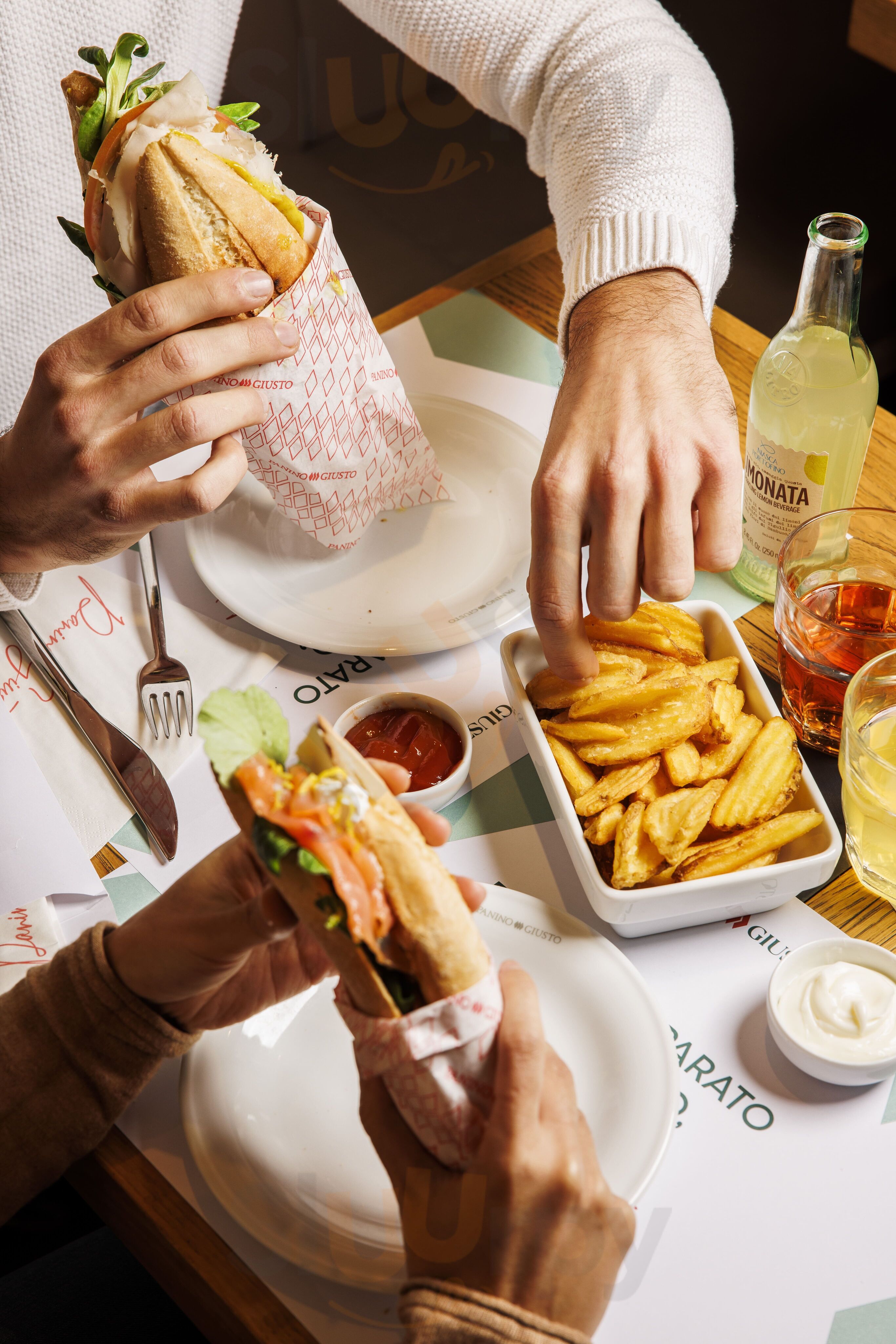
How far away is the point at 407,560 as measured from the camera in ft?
4.27

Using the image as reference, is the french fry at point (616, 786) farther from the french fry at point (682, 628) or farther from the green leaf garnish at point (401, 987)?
the green leaf garnish at point (401, 987)

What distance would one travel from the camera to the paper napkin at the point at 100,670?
3.52ft

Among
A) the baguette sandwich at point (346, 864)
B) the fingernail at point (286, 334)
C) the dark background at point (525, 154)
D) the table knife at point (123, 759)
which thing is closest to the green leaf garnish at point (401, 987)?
the baguette sandwich at point (346, 864)

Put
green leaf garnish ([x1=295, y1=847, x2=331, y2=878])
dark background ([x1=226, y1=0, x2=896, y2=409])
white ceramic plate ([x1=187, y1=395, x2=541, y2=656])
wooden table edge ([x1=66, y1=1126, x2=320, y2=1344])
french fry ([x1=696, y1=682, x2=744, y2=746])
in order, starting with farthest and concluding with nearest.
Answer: dark background ([x1=226, y1=0, x2=896, y2=409])
white ceramic plate ([x1=187, y1=395, x2=541, y2=656])
french fry ([x1=696, y1=682, x2=744, y2=746])
wooden table edge ([x1=66, y1=1126, x2=320, y2=1344])
green leaf garnish ([x1=295, y1=847, x2=331, y2=878])

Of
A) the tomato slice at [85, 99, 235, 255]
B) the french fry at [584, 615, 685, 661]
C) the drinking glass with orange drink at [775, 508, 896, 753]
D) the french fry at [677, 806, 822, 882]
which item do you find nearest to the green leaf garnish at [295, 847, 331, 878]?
the french fry at [677, 806, 822, 882]

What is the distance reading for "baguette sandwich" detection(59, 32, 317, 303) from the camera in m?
0.96

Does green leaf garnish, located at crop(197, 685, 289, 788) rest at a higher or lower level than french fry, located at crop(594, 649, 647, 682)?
higher

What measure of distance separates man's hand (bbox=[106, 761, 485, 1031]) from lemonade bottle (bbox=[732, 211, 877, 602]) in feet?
1.93

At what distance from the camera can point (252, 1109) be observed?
83 centimetres

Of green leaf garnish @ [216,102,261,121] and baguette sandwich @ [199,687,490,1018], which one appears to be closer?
baguette sandwich @ [199,687,490,1018]

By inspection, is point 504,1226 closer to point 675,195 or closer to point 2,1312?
point 2,1312

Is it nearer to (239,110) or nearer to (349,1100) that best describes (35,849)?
(349,1100)

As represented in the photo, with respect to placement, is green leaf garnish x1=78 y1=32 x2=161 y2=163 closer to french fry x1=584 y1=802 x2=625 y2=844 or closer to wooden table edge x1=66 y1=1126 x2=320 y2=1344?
french fry x1=584 y1=802 x2=625 y2=844

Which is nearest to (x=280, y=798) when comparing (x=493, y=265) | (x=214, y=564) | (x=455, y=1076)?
(x=455, y=1076)
